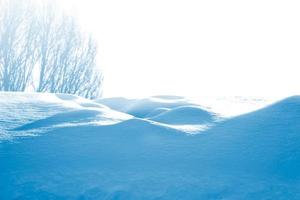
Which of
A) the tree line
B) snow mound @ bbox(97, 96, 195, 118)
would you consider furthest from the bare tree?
snow mound @ bbox(97, 96, 195, 118)

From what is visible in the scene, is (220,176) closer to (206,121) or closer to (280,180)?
(280,180)

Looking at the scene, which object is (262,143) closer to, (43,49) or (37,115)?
(37,115)

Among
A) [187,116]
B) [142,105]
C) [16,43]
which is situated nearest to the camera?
[187,116]

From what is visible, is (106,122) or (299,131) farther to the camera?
(106,122)

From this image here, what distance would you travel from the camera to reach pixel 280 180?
1241mm

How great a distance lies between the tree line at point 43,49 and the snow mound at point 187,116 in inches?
347

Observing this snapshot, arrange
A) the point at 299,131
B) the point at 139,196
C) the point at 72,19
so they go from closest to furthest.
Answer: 1. the point at 139,196
2. the point at 299,131
3. the point at 72,19

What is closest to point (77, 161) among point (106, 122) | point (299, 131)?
point (106, 122)

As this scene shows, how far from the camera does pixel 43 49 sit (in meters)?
10.3

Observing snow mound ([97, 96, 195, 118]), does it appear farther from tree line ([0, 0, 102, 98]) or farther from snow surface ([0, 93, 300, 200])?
tree line ([0, 0, 102, 98])

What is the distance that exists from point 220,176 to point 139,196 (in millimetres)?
351

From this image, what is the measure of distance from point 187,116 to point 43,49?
915 centimetres

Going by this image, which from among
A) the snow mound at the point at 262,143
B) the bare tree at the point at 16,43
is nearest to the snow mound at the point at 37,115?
the snow mound at the point at 262,143

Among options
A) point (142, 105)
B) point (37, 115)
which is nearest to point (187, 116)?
point (142, 105)
